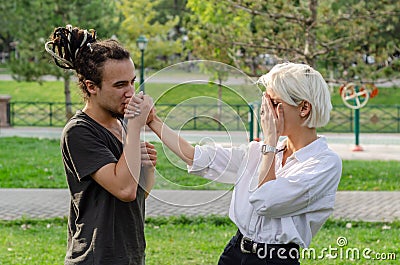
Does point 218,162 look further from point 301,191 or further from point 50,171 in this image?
point 50,171

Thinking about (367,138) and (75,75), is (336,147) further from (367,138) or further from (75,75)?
(75,75)

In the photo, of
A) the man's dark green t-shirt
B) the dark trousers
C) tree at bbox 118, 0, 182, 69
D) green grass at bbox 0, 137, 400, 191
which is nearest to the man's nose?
the man's dark green t-shirt

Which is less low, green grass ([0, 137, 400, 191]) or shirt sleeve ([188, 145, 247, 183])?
shirt sleeve ([188, 145, 247, 183])

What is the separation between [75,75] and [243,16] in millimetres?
13815

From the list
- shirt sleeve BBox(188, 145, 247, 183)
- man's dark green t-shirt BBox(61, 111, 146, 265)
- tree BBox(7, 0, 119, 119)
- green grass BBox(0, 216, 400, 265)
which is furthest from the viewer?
tree BBox(7, 0, 119, 119)

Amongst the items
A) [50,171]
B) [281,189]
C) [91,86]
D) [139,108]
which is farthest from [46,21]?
[281,189]

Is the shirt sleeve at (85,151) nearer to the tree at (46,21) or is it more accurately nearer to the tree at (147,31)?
the tree at (46,21)

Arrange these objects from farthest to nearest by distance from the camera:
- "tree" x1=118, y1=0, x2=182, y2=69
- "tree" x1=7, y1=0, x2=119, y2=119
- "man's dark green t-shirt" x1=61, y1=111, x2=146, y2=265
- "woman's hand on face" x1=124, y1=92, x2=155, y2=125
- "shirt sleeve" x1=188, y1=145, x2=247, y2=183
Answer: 1. "tree" x1=118, y1=0, x2=182, y2=69
2. "tree" x1=7, y1=0, x2=119, y2=119
3. "shirt sleeve" x1=188, y1=145, x2=247, y2=183
4. "man's dark green t-shirt" x1=61, y1=111, x2=146, y2=265
5. "woman's hand on face" x1=124, y1=92, x2=155, y2=125

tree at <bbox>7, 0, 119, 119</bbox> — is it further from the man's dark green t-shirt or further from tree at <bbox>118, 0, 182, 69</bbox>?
the man's dark green t-shirt

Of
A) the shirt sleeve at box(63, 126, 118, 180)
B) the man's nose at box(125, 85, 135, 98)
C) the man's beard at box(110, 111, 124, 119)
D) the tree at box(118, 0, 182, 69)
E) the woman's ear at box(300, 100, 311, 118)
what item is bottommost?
the tree at box(118, 0, 182, 69)

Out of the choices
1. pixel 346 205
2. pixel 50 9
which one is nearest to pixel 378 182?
pixel 346 205

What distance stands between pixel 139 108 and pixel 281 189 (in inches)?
25.9

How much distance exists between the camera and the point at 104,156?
2973 mm

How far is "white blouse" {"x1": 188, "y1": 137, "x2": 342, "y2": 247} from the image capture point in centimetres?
292
